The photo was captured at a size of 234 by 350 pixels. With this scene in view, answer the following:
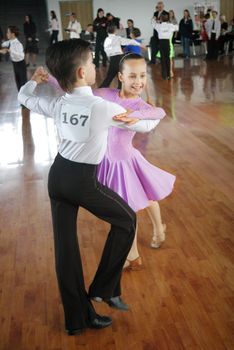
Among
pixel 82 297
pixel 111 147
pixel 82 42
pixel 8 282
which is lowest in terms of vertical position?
pixel 8 282

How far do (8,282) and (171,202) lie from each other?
1451 millimetres

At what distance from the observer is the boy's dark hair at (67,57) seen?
1502mm

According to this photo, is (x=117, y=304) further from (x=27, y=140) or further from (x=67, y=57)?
(x=27, y=140)

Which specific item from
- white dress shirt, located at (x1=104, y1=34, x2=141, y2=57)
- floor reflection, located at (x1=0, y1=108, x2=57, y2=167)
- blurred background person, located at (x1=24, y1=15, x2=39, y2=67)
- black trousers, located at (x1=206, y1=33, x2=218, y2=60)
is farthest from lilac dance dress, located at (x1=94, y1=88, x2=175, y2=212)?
blurred background person, located at (x1=24, y1=15, x2=39, y2=67)

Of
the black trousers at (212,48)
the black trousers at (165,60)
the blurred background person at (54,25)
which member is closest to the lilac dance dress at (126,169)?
the black trousers at (165,60)

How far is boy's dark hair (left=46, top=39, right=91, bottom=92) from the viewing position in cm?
150

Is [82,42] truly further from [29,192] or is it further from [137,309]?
[29,192]

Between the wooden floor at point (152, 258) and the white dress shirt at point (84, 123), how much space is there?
90 cm

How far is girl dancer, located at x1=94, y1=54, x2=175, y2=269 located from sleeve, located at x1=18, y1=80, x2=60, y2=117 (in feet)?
1.45

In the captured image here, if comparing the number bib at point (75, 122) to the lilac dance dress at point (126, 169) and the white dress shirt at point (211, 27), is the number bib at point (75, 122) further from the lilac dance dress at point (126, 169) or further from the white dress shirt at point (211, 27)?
the white dress shirt at point (211, 27)

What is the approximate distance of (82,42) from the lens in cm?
153

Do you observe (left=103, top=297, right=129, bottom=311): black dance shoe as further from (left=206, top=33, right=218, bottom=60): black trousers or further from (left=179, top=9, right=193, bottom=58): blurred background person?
(left=179, top=9, right=193, bottom=58): blurred background person

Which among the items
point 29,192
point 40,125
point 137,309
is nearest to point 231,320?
point 137,309

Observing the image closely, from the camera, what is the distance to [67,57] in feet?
4.92
